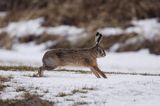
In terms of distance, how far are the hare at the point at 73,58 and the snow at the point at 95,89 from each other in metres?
0.54

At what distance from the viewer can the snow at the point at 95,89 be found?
11305 millimetres

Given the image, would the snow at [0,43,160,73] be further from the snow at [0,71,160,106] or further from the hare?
the snow at [0,71,160,106]

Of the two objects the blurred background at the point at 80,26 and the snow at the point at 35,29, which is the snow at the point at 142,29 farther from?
the snow at the point at 35,29

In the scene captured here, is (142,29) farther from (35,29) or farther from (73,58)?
(73,58)

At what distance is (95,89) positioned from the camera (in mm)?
12133

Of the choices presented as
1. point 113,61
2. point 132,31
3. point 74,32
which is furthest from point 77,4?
point 113,61

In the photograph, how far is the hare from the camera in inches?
563

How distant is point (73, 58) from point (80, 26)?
73.0ft

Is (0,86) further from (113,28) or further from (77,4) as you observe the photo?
(77,4)

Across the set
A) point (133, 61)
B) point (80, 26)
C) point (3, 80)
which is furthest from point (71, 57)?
point (80, 26)

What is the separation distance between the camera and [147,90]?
12.0 meters

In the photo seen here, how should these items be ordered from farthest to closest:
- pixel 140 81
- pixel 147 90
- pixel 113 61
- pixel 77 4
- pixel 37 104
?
pixel 77 4 < pixel 113 61 < pixel 140 81 < pixel 147 90 < pixel 37 104

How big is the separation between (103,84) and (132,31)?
69.5 feet

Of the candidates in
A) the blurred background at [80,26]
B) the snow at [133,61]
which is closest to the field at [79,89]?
the snow at [133,61]
